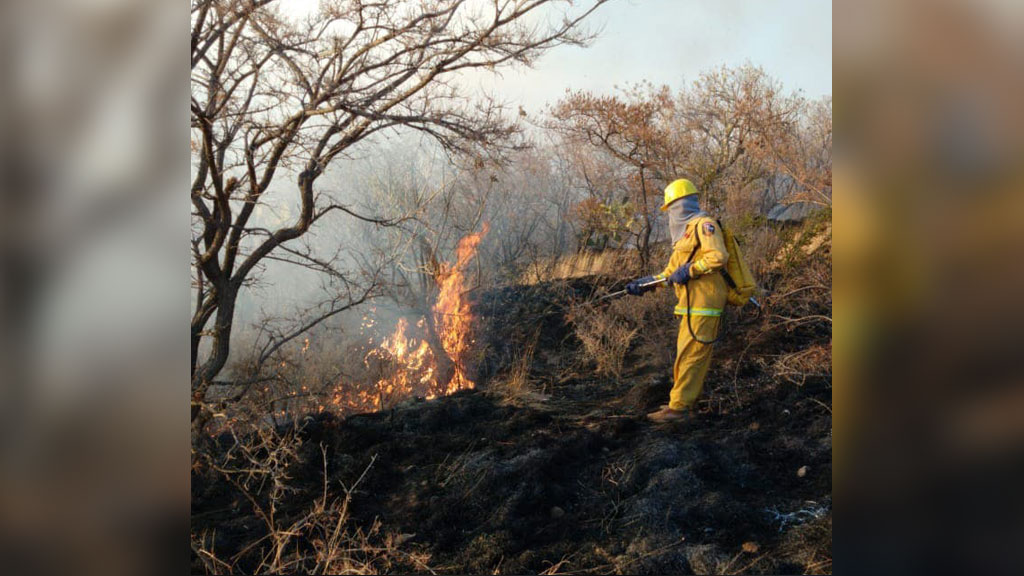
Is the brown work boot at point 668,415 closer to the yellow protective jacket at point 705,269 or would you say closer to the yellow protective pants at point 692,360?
the yellow protective pants at point 692,360

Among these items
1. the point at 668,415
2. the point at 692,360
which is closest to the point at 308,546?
the point at 668,415

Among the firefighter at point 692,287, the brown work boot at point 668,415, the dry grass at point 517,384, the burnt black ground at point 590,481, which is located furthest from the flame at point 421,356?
the firefighter at point 692,287

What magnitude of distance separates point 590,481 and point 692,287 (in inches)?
71.8

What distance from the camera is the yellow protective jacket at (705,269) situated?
5.30m

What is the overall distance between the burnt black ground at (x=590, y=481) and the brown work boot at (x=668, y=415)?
0.08 m

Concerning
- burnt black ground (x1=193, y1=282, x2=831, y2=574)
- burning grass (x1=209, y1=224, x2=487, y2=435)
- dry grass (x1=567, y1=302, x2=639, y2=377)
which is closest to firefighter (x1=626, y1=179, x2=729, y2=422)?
burnt black ground (x1=193, y1=282, x2=831, y2=574)

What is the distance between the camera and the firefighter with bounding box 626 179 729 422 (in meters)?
5.37

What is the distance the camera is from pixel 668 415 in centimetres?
574

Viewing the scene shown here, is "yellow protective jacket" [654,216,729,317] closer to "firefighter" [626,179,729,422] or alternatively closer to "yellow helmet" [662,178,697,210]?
"firefighter" [626,179,729,422]

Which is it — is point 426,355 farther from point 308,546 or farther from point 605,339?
point 308,546
